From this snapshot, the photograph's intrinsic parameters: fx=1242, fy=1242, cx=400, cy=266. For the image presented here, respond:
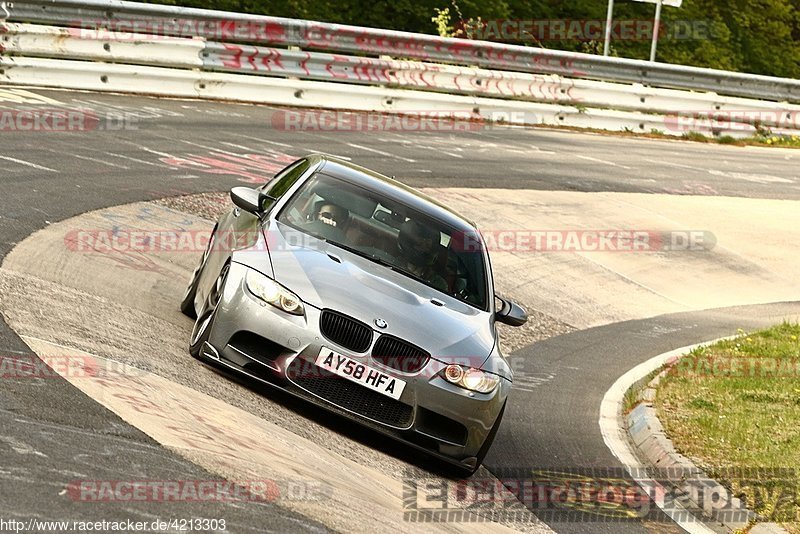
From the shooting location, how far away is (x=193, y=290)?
9750 mm

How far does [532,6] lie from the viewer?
36438mm

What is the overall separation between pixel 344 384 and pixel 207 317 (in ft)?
3.77

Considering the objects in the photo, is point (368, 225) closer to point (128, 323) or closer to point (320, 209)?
point (320, 209)

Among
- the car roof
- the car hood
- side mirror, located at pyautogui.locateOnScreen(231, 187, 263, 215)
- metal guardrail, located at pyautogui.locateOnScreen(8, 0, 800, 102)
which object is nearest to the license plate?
the car hood

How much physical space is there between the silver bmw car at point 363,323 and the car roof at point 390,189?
30 centimetres

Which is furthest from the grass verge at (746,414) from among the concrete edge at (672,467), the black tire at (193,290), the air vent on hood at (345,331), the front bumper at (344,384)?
the black tire at (193,290)

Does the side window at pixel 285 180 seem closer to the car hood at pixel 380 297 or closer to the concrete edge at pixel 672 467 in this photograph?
the car hood at pixel 380 297

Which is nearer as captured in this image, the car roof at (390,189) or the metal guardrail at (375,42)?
the car roof at (390,189)

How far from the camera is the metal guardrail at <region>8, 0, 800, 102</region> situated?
20.5 m

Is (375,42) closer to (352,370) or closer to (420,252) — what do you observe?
(420,252)

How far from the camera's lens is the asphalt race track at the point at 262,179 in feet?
19.3

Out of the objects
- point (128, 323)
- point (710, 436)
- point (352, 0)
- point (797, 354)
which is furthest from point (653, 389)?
point (352, 0)

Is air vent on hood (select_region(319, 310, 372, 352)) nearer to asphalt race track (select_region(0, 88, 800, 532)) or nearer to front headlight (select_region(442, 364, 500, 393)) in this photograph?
front headlight (select_region(442, 364, 500, 393))

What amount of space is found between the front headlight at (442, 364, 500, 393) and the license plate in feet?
1.29
